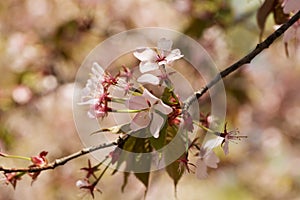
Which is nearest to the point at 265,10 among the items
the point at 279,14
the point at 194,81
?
→ the point at 279,14

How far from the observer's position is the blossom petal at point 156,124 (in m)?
0.72

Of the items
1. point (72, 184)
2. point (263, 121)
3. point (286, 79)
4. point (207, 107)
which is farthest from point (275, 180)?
point (207, 107)

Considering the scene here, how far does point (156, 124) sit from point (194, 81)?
3.43ft

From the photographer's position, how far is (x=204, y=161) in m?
0.81

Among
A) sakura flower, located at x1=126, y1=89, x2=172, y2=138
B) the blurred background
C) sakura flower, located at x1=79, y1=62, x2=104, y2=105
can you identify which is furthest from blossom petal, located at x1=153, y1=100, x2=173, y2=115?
the blurred background

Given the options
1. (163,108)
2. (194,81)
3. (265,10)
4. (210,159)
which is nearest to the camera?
(163,108)

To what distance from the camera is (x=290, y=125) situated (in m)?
2.66

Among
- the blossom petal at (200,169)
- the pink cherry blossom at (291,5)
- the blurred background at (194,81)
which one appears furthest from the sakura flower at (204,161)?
the blurred background at (194,81)

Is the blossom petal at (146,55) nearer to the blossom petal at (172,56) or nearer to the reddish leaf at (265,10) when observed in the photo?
the blossom petal at (172,56)

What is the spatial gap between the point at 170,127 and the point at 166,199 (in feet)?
4.53

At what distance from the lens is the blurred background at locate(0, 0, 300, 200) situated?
186 cm

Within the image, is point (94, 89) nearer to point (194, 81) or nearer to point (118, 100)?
point (118, 100)

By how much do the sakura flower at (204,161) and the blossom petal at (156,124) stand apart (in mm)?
108

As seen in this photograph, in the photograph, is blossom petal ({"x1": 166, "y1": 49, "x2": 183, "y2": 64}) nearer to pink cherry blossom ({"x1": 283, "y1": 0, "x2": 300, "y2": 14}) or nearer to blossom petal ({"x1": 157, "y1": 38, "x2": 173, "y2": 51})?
blossom petal ({"x1": 157, "y1": 38, "x2": 173, "y2": 51})
